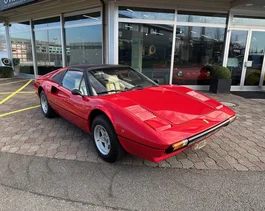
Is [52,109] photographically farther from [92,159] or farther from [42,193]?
[42,193]

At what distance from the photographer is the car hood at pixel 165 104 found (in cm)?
244

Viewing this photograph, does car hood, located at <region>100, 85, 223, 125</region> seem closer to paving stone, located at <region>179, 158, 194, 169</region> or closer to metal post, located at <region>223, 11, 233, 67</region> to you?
paving stone, located at <region>179, 158, 194, 169</region>

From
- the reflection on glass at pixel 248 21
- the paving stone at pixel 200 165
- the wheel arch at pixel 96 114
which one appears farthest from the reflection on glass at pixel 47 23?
the paving stone at pixel 200 165

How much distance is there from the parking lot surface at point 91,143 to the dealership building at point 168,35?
3.44 m

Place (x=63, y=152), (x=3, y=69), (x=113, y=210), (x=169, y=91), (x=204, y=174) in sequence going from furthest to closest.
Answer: (x=3, y=69) → (x=169, y=91) → (x=63, y=152) → (x=204, y=174) → (x=113, y=210)

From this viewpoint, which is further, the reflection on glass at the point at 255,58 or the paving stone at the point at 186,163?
the reflection on glass at the point at 255,58

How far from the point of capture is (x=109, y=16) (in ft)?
22.3

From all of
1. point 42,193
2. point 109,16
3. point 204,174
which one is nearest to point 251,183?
point 204,174

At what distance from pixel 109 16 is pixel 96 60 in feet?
6.05

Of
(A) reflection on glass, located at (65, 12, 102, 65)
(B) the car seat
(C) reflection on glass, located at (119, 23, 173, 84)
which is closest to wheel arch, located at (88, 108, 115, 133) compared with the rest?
(B) the car seat

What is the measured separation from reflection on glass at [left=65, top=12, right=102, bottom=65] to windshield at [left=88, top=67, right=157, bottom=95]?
4405 millimetres

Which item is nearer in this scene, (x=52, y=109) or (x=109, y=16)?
(x=52, y=109)

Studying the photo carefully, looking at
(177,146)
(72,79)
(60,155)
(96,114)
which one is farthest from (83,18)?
(177,146)

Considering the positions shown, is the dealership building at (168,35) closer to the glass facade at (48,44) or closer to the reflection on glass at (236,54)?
the reflection on glass at (236,54)
